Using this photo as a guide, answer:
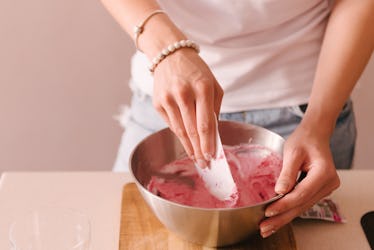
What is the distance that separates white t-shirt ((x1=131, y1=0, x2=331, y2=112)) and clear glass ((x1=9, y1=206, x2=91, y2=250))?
384mm

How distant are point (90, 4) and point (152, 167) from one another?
0.75m

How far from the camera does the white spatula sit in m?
0.86

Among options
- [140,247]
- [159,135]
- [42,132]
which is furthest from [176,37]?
[42,132]

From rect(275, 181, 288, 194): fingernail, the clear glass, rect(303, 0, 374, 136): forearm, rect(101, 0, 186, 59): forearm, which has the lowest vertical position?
rect(303, 0, 374, 136): forearm

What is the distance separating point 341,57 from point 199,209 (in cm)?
46

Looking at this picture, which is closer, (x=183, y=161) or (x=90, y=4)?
(x=183, y=161)

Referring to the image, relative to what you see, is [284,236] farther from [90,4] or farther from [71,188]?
[90,4]

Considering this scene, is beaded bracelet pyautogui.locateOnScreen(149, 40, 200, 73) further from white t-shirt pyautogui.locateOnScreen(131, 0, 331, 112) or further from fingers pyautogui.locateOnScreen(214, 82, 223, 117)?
white t-shirt pyautogui.locateOnScreen(131, 0, 331, 112)

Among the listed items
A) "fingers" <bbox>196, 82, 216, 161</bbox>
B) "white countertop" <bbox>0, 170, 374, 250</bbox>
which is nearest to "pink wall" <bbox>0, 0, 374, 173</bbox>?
"white countertop" <bbox>0, 170, 374, 250</bbox>

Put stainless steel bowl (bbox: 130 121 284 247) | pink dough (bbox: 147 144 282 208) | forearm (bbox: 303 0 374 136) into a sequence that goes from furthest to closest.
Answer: forearm (bbox: 303 0 374 136), pink dough (bbox: 147 144 282 208), stainless steel bowl (bbox: 130 121 284 247)

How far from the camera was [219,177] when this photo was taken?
2.93 feet

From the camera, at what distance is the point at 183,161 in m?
1.00

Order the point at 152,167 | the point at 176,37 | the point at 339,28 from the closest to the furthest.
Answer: the point at 176,37 < the point at 152,167 < the point at 339,28

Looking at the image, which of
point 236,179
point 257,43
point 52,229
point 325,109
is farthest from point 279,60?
point 52,229
